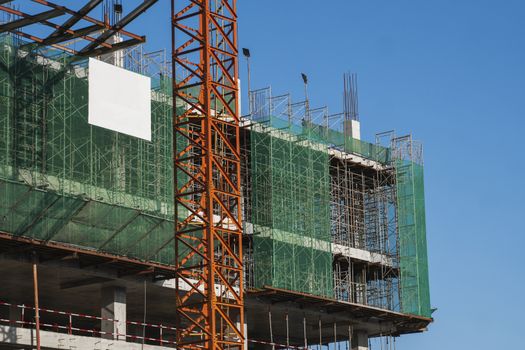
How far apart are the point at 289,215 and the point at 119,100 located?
14894mm

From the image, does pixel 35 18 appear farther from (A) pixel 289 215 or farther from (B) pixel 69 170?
(A) pixel 289 215

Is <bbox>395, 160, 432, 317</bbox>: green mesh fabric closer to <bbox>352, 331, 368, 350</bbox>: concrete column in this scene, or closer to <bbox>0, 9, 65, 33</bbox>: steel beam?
<bbox>352, 331, 368, 350</bbox>: concrete column

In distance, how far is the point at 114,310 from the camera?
5903 centimetres

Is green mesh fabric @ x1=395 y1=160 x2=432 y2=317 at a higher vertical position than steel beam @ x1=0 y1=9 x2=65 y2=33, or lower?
lower

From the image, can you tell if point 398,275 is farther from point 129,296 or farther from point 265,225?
point 129,296

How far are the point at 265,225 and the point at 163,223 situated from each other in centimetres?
963

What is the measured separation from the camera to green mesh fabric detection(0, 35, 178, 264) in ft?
174

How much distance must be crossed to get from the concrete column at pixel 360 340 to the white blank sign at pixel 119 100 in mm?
24404

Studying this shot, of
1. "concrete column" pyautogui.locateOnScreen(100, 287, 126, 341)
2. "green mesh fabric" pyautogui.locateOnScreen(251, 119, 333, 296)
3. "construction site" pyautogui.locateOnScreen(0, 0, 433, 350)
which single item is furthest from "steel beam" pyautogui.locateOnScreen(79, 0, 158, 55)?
"green mesh fabric" pyautogui.locateOnScreen(251, 119, 333, 296)

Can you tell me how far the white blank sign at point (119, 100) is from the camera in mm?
56812

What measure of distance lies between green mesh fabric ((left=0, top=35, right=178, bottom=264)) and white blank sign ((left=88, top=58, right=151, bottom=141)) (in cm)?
50

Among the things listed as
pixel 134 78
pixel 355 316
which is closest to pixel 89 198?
pixel 134 78

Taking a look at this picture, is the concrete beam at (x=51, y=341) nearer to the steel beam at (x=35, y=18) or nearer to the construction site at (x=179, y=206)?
the construction site at (x=179, y=206)

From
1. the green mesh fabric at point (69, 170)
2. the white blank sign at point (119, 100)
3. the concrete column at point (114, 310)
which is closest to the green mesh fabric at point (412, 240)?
the green mesh fabric at point (69, 170)
